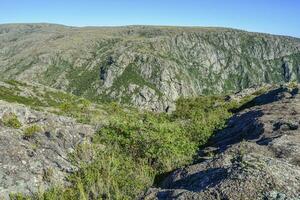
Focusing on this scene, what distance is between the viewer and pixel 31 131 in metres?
39.9

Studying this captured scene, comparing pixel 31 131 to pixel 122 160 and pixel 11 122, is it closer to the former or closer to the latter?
pixel 11 122

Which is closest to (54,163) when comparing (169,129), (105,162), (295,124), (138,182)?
(105,162)

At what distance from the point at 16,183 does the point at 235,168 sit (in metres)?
17.0

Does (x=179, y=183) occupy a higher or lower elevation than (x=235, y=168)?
lower

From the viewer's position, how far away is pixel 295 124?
164ft

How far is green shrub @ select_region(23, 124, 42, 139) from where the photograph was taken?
3959 cm

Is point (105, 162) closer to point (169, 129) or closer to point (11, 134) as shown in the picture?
point (11, 134)

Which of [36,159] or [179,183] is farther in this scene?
[36,159]

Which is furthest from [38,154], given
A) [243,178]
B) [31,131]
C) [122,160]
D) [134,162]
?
[243,178]

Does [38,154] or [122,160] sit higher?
[38,154]

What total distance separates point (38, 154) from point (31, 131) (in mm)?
4590

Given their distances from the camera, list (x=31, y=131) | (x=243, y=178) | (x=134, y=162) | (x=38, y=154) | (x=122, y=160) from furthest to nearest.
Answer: (x=31, y=131) < (x=134, y=162) < (x=122, y=160) < (x=38, y=154) < (x=243, y=178)

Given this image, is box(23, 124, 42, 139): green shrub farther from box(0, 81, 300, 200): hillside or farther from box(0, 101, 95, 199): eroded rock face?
box(0, 101, 95, 199): eroded rock face

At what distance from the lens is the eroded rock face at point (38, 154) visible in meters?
31.2
